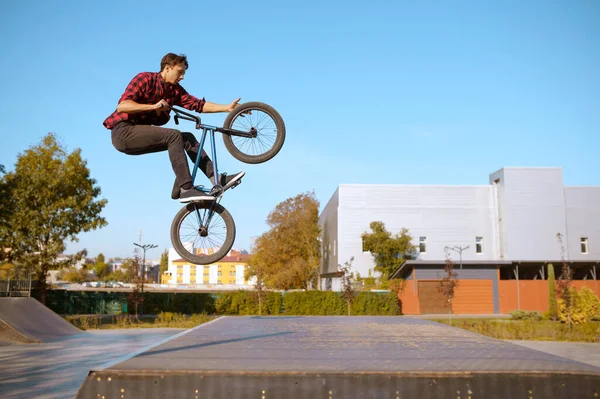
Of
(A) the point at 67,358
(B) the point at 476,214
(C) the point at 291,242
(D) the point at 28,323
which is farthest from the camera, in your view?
(C) the point at 291,242

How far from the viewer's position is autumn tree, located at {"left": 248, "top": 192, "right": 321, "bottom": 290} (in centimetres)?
5119

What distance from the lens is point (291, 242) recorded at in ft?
169

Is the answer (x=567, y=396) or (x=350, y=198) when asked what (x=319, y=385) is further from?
(x=350, y=198)

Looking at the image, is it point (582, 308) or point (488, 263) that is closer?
point (582, 308)

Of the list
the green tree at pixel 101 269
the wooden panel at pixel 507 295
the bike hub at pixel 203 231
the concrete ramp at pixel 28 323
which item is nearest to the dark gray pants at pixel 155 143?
the bike hub at pixel 203 231

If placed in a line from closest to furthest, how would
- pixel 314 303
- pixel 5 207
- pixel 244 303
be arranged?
pixel 5 207
pixel 314 303
pixel 244 303

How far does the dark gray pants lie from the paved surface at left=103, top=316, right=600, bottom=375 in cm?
209

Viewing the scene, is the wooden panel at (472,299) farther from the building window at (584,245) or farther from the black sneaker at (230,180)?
the black sneaker at (230,180)

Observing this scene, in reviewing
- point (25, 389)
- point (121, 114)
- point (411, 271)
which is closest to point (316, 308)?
point (411, 271)

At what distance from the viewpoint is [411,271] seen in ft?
135

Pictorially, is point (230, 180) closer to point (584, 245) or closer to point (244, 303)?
point (244, 303)

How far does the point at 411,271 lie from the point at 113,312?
2332 centimetres

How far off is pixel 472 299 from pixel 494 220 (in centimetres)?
830

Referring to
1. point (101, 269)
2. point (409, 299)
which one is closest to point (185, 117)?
point (409, 299)
